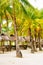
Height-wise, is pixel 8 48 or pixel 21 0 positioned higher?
pixel 21 0

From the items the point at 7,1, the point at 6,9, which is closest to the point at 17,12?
the point at 6,9

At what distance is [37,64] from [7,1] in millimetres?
6217

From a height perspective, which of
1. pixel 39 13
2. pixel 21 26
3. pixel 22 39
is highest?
pixel 39 13

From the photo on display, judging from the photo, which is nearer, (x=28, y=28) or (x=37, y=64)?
(x=37, y=64)

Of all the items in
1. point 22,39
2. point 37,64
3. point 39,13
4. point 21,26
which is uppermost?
point 39,13

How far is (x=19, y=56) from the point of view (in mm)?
19250

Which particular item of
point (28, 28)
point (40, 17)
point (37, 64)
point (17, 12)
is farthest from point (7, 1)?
point (40, 17)

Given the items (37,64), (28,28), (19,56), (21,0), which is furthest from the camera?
(28,28)

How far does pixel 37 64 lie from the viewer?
14.2m

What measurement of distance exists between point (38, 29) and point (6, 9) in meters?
10.3

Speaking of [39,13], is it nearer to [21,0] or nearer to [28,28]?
[28,28]

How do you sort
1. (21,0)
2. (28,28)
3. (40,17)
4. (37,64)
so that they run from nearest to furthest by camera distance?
(37,64) → (21,0) → (28,28) → (40,17)

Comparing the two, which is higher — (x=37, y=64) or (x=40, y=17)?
(x=40, y=17)

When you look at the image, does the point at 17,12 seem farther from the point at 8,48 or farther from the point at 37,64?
the point at 8,48
